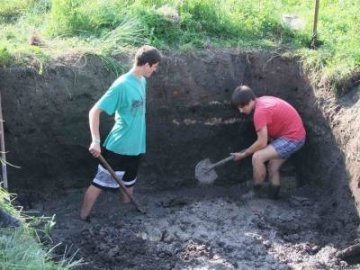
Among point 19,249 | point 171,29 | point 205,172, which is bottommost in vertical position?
point 205,172

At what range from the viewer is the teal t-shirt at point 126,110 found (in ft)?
23.2

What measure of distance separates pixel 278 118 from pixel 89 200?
7.76 feet

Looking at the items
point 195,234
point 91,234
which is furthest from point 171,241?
point 91,234

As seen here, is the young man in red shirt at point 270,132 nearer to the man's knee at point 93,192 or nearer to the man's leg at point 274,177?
the man's leg at point 274,177

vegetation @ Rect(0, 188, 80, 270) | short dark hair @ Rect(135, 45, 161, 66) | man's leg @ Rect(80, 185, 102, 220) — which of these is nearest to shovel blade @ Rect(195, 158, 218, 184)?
man's leg @ Rect(80, 185, 102, 220)

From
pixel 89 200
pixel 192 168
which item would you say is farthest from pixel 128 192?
pixel 192 168

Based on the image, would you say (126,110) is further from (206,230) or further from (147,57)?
(206,230)

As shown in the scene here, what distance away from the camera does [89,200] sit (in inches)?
302

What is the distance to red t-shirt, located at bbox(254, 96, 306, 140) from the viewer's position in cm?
809

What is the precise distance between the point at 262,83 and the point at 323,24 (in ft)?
4.86

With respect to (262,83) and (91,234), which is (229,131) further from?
(91,234)

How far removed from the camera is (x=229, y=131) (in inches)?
352

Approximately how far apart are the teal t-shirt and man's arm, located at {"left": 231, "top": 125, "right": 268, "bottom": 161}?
1.33m

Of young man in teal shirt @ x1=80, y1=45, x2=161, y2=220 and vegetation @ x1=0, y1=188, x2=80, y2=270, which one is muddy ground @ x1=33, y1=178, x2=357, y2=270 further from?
vegetation @ x1=0, y1=188, x2=80, y2=270
